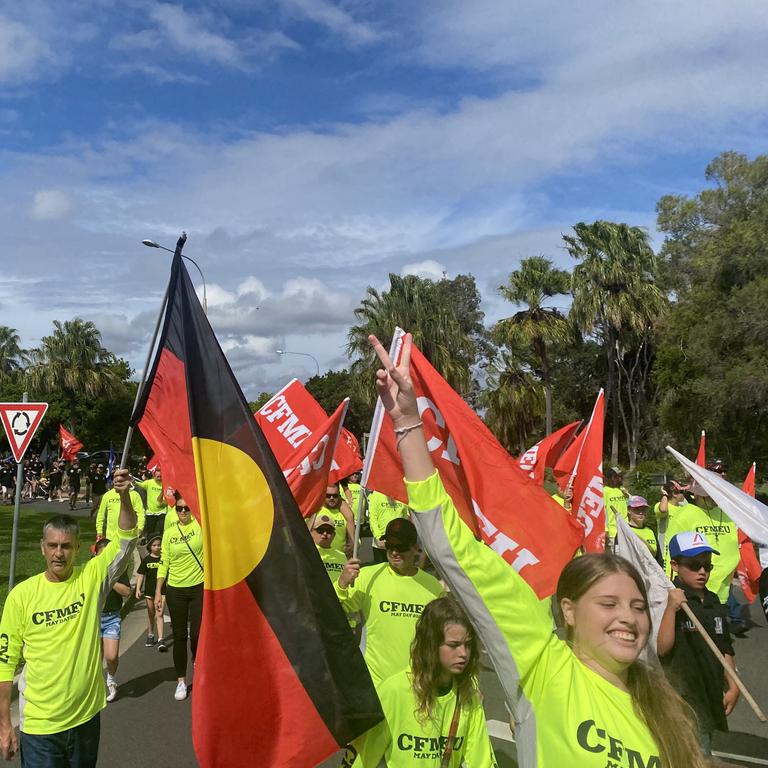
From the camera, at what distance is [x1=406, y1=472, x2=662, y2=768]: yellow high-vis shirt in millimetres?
2016

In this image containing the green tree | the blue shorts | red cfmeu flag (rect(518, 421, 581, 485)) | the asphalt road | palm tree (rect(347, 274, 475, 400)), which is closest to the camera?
the asphalt road

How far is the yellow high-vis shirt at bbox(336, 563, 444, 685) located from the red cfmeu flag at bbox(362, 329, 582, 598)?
1.66 ft

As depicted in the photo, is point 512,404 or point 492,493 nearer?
point 492,493

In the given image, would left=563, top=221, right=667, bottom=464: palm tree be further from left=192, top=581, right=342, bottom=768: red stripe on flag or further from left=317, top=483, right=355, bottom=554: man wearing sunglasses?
left=192, top=581, right=342, bottom=768: red stripe on flag

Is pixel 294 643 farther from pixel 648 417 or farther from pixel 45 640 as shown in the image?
pixel 648 417

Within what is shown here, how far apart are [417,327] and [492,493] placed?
31492 millimetres

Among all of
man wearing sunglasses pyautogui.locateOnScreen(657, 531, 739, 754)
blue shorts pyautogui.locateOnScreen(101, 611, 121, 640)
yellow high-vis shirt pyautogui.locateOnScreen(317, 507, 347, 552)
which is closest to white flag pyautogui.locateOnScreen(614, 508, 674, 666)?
man wearing sunglasses pyautogui.locateOnScreen(657, 531, 739, 754)

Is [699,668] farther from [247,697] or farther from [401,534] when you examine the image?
[247,697]

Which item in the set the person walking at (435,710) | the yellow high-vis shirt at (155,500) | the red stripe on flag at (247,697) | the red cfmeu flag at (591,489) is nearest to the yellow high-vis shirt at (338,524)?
the red cfmeu flag at (591,489)

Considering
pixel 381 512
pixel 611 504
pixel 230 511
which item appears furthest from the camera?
pixel 381 512

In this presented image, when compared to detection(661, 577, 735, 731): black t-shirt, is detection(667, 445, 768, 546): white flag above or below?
above

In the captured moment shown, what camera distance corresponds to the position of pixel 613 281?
121 feet

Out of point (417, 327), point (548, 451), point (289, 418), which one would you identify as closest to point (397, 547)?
point (289, 418)

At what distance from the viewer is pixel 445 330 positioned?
36.0 meters
